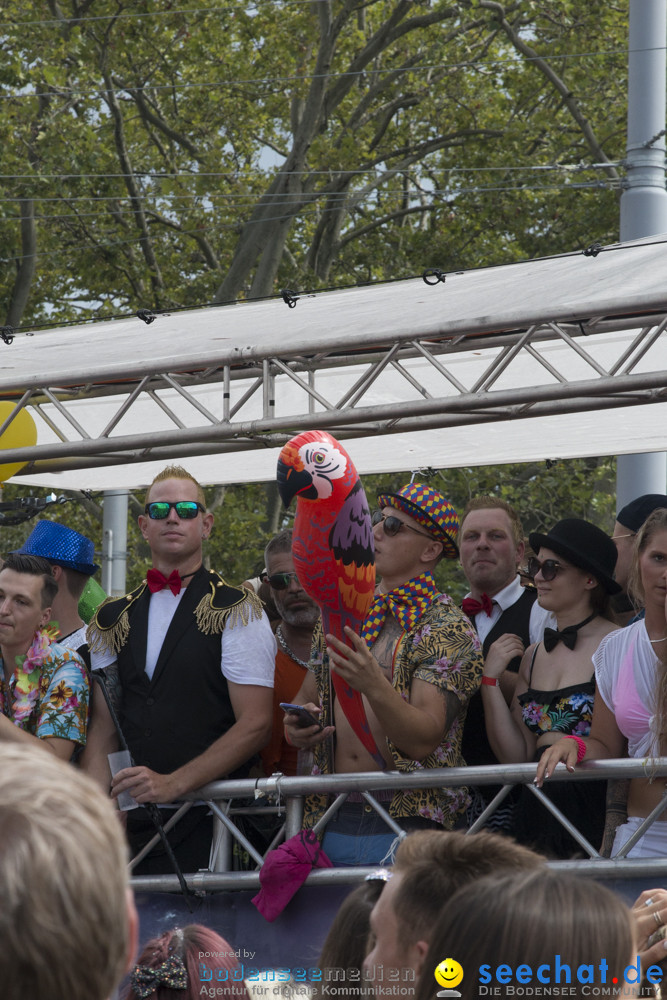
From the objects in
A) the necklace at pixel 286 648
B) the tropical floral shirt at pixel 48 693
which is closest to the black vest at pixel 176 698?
the tropical floral shirt at pixel 48 693

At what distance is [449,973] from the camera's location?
1479 mm

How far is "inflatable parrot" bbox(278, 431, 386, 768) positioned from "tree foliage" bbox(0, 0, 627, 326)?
31.2 ft

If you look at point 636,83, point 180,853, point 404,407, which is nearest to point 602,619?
point 404,407

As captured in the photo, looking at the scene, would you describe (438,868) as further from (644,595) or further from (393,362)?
(393,362)

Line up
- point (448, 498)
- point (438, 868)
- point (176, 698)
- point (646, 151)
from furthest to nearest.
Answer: point (448, 498), point (646, 151), point (176, 698), point (438, 868)

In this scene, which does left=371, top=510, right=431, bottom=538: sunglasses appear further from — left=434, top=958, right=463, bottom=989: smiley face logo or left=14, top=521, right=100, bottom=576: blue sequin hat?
left=434, top=958, right=463, bottom=989: smiley face logo

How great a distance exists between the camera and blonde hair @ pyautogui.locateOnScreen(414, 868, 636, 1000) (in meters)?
1.41

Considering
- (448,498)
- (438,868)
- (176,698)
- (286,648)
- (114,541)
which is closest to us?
(438,868)

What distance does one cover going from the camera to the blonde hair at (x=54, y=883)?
38.3 inches

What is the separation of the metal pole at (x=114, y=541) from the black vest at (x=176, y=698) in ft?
20.6

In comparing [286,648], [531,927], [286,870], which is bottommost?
[286,870]

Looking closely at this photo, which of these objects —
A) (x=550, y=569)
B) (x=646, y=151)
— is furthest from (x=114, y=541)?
(x=550, y=569)

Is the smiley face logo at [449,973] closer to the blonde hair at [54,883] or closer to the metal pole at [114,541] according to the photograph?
the blonde hair at [54,883]

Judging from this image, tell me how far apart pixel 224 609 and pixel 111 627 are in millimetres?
424
